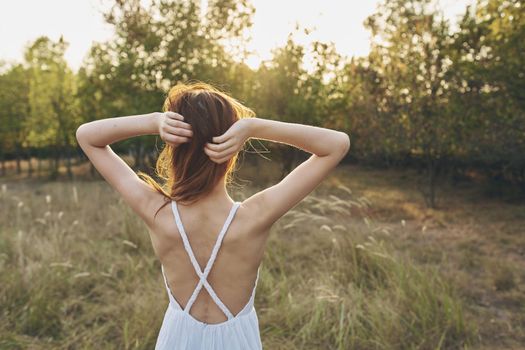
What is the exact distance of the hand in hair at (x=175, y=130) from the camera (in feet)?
4.59

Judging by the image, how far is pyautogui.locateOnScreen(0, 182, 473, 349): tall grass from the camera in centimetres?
367

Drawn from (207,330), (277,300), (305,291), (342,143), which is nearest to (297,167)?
(342,143)

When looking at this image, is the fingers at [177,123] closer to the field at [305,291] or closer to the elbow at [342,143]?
the elbow at [342,143]

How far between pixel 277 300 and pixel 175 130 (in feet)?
10.7

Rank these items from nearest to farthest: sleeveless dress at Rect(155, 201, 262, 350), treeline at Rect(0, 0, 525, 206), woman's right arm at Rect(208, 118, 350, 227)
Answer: woman's right arm at Rect(208, 118, 350, 227) → sleeveless dress at Rect(155, 201, 262, 350) → treeline at Rect(0, 0, 525, 206)

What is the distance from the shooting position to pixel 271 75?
1253 centimetres

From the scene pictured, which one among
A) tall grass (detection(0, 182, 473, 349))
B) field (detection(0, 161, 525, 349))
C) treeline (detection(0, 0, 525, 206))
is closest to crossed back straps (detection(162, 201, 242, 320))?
field (detection(0, 161, 525, 349))

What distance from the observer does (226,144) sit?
136cm

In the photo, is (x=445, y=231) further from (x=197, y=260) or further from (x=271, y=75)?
(x=197, y=260)

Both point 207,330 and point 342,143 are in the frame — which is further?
point 207,330

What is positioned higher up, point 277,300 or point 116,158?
point 116,158

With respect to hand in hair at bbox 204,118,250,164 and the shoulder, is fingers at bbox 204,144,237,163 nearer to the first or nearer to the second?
hand in hair at bbox 204,118,250,164

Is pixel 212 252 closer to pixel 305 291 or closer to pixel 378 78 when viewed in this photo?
pixel 305 291

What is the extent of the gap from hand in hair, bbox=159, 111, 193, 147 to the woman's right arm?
21cm
